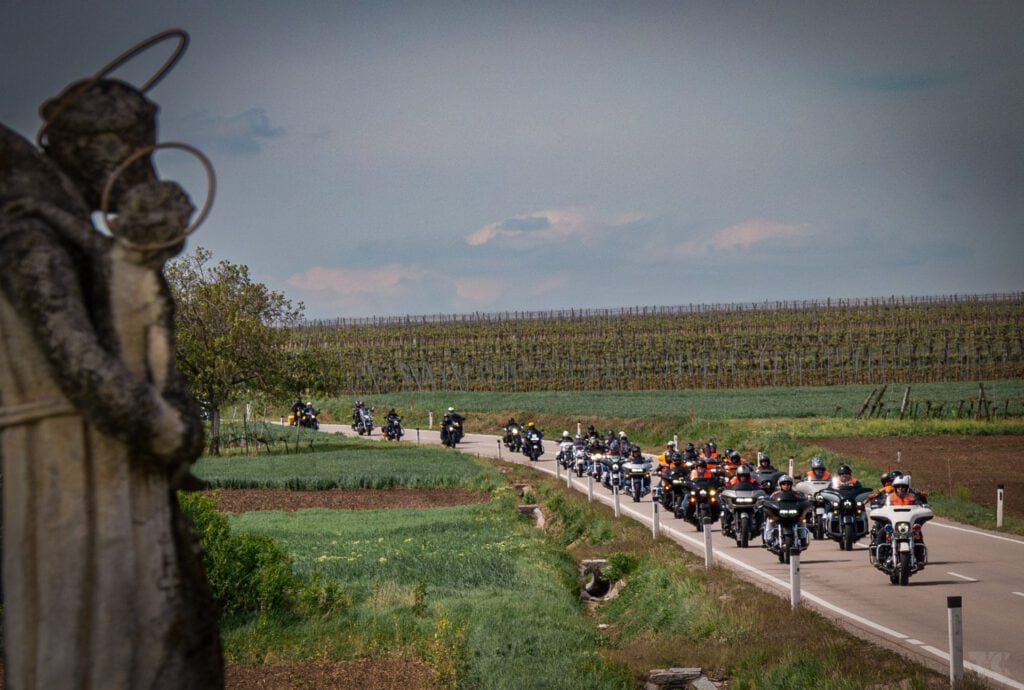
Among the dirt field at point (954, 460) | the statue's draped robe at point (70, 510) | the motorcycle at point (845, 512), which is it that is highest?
the statue's draped robe at point (70, 510)

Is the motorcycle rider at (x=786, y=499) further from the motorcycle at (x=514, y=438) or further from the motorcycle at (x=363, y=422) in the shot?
the motorcycle at (x=363, y=422)

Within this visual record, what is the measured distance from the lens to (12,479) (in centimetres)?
464

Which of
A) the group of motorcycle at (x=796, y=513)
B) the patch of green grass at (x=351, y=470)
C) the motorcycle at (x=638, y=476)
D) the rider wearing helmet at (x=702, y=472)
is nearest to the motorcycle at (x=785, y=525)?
the group of motorcycle at (x=796, y=513)

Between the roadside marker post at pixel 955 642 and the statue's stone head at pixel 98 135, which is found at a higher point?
the statue's stone head at pixel 98 135

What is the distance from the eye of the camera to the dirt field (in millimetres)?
32719

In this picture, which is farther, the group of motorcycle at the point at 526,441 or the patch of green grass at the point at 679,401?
the patch of green grass at the point at 679,401

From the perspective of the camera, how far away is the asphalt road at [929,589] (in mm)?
14477

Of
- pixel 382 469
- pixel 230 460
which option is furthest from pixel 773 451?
pixel 230 460

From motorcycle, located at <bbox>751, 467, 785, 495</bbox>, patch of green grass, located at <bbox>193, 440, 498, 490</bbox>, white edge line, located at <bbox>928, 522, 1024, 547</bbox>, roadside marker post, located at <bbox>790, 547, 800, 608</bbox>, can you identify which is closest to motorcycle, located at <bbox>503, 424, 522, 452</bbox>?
patch of green grass, located at <bbox>193, 440, 498, 490</bbox>

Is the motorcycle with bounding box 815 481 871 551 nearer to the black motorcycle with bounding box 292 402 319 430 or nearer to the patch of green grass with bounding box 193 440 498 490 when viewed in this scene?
the patch of green grass with bounding box 193 440 498 490

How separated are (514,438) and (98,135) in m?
50.8

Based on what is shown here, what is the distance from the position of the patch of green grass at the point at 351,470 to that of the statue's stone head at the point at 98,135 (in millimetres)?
33535

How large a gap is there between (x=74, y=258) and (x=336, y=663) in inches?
381

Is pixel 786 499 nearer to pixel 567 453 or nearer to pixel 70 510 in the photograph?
pixel 70 510
